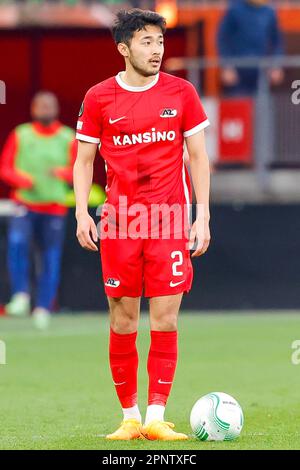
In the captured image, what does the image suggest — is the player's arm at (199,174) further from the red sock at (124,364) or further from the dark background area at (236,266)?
the dark background area at (236,266)

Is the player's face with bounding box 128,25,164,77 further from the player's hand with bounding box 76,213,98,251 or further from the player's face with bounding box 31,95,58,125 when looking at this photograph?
the player's face with bounding box 31,95,58,125

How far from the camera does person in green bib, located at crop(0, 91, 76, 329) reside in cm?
1550

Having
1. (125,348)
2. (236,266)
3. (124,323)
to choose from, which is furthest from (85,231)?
(236,266)

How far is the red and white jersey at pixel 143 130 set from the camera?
25.8 ft

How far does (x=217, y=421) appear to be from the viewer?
772 centimetres

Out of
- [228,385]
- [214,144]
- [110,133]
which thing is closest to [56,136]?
[214,144]

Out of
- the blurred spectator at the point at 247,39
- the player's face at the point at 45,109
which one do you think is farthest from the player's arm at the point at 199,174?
the blurred spectator at the point at 247,39

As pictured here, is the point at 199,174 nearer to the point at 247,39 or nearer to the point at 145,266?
the point at 145,266

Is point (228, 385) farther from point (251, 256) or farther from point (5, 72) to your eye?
point (5, 72)

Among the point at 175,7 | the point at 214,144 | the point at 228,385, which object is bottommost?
the point at 228,385

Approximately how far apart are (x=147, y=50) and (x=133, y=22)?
174 millimetres
